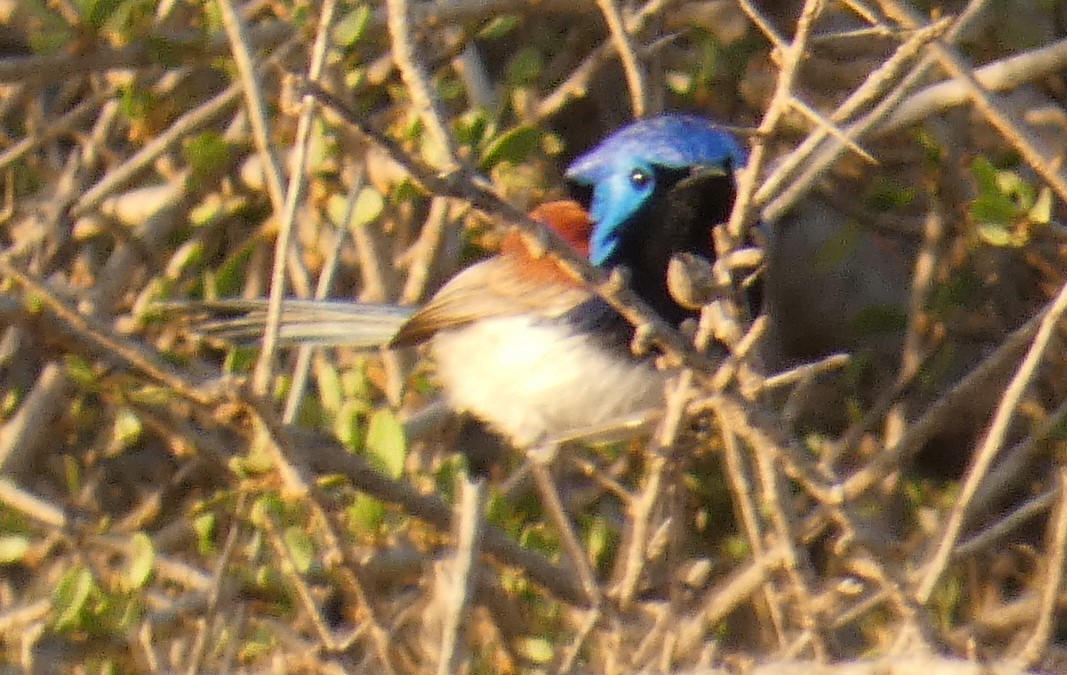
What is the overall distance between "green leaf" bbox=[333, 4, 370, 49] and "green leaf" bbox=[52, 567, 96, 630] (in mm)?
1088

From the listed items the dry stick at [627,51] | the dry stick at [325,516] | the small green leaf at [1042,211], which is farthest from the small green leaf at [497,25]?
the dry stick at [325,516]

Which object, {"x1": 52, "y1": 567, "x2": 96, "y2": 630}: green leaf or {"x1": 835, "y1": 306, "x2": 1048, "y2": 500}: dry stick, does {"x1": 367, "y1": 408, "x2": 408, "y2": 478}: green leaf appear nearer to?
{"x1": 52, "y1": 567, "x2": 96, "y2": 630}: green leaf

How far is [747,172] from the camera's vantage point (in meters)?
1.88

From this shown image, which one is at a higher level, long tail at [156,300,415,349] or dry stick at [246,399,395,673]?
dry stick at [246,399,395,673]

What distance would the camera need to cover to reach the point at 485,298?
369 cm

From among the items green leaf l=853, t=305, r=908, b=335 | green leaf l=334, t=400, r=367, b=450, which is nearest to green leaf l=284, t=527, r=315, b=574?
green leaf l=334, t=400, r=367, b=450

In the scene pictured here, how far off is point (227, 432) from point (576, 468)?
2.76 ft

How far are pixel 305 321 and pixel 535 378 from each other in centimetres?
52

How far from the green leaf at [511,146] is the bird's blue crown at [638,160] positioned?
171 mm

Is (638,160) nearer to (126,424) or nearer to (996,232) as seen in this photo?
(996,232)

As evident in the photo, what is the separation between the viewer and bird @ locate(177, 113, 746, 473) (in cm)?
342

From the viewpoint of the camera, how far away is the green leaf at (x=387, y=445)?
3.07 metres

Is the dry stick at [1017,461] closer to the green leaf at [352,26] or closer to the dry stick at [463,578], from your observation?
the green leaf at [352,26]

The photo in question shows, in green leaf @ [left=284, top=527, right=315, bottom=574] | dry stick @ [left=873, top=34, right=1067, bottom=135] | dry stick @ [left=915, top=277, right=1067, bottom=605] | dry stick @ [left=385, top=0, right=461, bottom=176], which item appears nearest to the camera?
dry stick @ [left=385, top=0, right=461, bottom=176]
